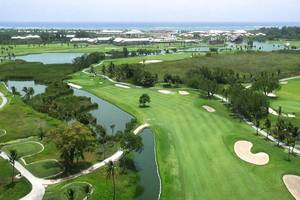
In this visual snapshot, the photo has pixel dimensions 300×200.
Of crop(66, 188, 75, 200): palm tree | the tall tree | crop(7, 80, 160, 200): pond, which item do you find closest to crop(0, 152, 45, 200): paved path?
crop(66, 188, 75, 200): palm tree

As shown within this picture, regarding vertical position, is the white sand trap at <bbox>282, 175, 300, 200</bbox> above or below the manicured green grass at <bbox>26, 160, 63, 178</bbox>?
below

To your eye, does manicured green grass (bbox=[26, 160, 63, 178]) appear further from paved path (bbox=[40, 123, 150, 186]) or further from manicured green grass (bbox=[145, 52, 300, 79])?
manicured green grass (bbox=[145, 52, 300, 79])

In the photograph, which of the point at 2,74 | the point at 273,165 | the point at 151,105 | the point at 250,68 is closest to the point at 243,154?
the point at 273,165

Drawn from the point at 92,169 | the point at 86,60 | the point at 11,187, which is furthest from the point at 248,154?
the point at 86,60

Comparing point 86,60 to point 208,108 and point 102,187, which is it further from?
point 102,187

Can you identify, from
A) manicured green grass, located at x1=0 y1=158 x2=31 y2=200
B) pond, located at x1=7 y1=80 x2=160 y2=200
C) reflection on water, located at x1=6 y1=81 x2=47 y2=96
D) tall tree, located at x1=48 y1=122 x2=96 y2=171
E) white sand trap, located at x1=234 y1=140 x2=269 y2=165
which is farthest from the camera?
reflection on water, located at x1=6 y1=81 x2=47 y2=96

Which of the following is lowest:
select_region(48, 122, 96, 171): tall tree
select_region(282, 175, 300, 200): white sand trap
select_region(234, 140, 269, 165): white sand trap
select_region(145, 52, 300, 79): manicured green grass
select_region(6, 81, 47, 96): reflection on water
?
select_region(6, 81, 47, 96): reflection on water

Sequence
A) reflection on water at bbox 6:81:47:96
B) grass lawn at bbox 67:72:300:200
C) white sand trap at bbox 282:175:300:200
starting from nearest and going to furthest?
white sand trap at bbox 282:175:300:200 → grass lawn at bbox 67:72:300:200 → reflection on water at bbox 6:81:47:96

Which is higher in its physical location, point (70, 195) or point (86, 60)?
point (70, 195)
